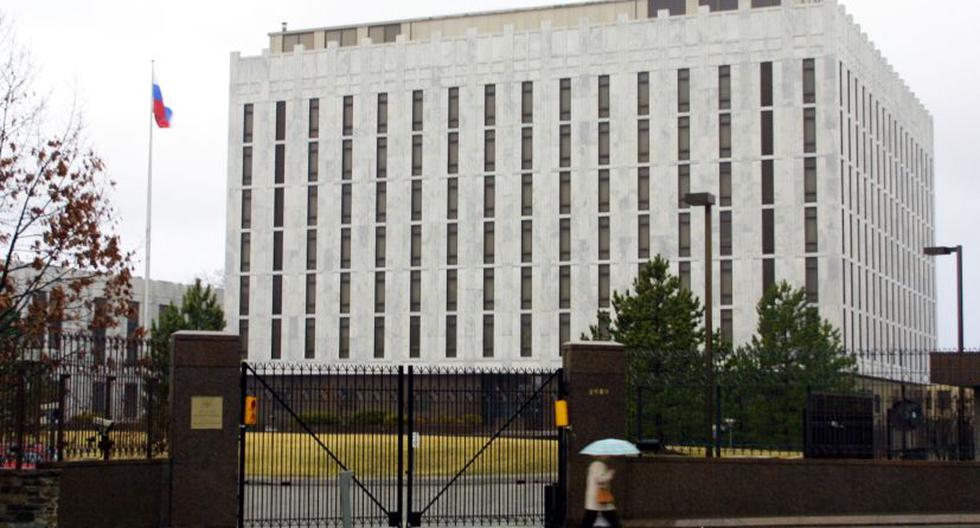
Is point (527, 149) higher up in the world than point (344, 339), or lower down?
higher up

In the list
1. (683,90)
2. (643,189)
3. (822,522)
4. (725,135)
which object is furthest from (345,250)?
(822,522)

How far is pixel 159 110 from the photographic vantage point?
206 ft

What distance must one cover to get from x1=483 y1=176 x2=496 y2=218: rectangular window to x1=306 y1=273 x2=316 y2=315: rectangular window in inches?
465

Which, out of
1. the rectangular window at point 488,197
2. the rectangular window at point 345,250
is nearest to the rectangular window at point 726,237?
the rectangular window at point 488,197

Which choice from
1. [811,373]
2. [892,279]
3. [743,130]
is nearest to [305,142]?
[743,130]

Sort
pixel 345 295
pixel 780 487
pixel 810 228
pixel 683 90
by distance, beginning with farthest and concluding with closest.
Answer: pixel 345 295 → pixel 683 90 → pixel 810 228 → pixel 780 487

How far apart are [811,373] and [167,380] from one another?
14.3 metres

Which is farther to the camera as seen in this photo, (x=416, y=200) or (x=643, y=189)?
(x=416, y=200)

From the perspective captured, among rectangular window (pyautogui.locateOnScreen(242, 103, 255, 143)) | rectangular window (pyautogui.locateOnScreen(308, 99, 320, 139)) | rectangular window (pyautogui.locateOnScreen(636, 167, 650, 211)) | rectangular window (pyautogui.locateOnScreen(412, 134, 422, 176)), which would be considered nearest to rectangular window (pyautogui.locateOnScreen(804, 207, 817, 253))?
rectangular window (pyautogui.locateOnScreen(636, 167, 650, 211))

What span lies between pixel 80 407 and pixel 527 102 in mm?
63194

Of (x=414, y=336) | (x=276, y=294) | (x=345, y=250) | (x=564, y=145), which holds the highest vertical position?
(x=564, y=145)

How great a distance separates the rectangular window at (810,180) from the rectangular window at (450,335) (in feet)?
70.4

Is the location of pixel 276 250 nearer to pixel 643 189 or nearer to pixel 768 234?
pixel 643 189

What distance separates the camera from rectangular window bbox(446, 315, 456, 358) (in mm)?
84812
